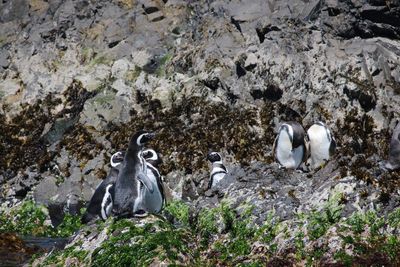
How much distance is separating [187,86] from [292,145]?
16.4 ft

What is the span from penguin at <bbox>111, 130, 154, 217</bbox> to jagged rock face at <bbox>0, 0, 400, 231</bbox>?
2.63m

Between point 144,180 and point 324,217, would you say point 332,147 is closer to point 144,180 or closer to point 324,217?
point 144,180

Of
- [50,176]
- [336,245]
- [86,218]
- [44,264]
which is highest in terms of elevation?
[336,245]

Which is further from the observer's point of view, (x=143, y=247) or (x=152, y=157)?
(x=152, y=157)

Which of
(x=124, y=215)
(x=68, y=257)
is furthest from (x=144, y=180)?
(x=68, y=257)

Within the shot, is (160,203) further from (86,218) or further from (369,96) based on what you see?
(369,96)

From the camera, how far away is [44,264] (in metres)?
10.2

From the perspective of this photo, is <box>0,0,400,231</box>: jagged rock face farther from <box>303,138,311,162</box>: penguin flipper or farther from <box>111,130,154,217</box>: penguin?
<box>111,130,154,217</box>: penguin

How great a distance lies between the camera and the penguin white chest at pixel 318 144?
48.5ft

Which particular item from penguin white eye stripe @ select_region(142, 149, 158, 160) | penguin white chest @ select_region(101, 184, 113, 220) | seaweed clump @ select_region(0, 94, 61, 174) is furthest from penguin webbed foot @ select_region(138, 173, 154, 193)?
seaweed clump @ select_region(0, 94, 61, 174)

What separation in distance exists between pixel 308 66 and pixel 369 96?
2038 mm

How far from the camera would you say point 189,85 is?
19.0 meters

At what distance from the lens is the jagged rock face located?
16.7 m

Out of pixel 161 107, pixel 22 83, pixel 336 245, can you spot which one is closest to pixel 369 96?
pixel 161 107
